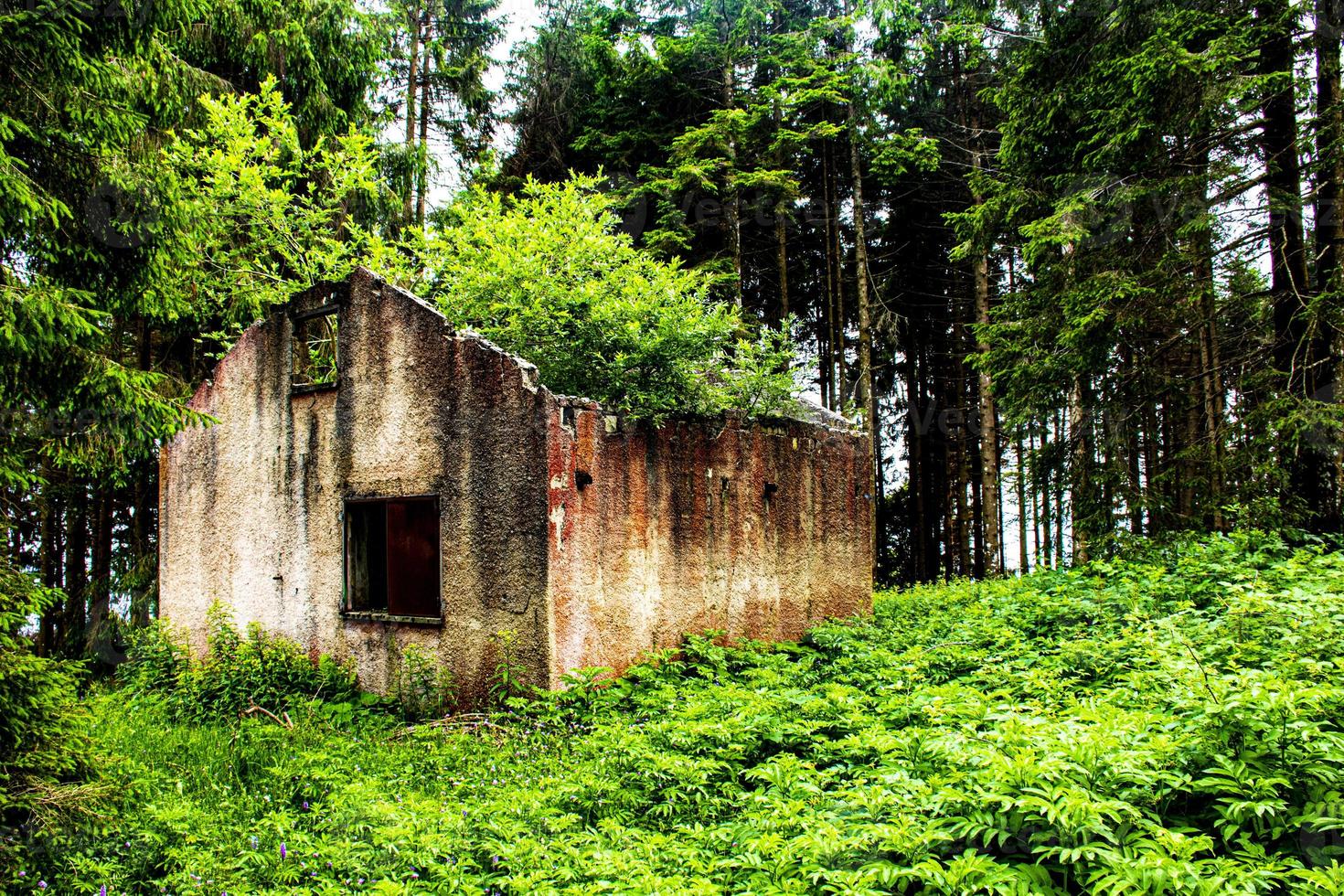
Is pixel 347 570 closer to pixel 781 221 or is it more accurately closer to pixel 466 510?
pixel 466 510

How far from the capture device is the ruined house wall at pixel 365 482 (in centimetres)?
812

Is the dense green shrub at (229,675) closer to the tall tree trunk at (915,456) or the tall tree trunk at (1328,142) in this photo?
the tall tree trunk at (1328,142)

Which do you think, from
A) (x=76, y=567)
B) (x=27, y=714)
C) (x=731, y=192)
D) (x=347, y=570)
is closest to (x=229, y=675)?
(x=347, y=570)

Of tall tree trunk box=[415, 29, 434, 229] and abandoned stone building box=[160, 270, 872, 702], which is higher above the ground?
tall tree trunk box=[415, 29, 434, 229]

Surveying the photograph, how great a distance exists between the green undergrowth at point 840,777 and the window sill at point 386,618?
3.28 ft

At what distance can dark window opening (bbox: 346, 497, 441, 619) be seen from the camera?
28.8 feet

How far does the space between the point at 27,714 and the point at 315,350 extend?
25.0ft

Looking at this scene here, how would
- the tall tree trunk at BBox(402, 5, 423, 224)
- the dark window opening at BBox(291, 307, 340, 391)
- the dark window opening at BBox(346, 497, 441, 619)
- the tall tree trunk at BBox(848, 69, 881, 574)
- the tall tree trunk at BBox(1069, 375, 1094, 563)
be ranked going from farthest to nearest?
the tall tree trunk at BBox(402, 5, 423, 224)
the tall tree trunk at BBox(848, 69, 881, 574)
the tall tree trunk at BBox(1069, 375, 1094, 563)
the dark window opening at BBox(291, 307, 340, 391)
the dark window opening at BBox(346, 497, 441, 619)

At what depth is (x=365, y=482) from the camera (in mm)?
9398

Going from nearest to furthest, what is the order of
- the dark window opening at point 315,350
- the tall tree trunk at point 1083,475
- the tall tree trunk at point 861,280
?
1. the dark window opening at point 315,350
2. the tall tree trunk at point 1083,475
3. the tall tree trunk at point 861,280

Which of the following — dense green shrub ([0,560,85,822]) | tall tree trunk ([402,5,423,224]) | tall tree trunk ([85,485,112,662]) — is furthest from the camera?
tall tree trunk ([402,5,423,224])

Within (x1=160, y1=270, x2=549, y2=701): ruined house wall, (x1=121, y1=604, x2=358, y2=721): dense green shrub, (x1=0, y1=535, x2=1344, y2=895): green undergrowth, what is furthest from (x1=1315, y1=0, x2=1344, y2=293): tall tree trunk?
(x1=121, y1=604, x2=358, y2=721): dense green shrub

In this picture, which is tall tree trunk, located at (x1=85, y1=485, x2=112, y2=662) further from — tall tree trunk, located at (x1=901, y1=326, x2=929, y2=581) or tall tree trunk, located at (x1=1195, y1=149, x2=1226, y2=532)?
tall tree trunk, located at (x1=901, y1=326, x2=929, y2=581)

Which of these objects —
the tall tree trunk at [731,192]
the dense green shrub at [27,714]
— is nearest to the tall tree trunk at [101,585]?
the dense green shrub at [27,714]
